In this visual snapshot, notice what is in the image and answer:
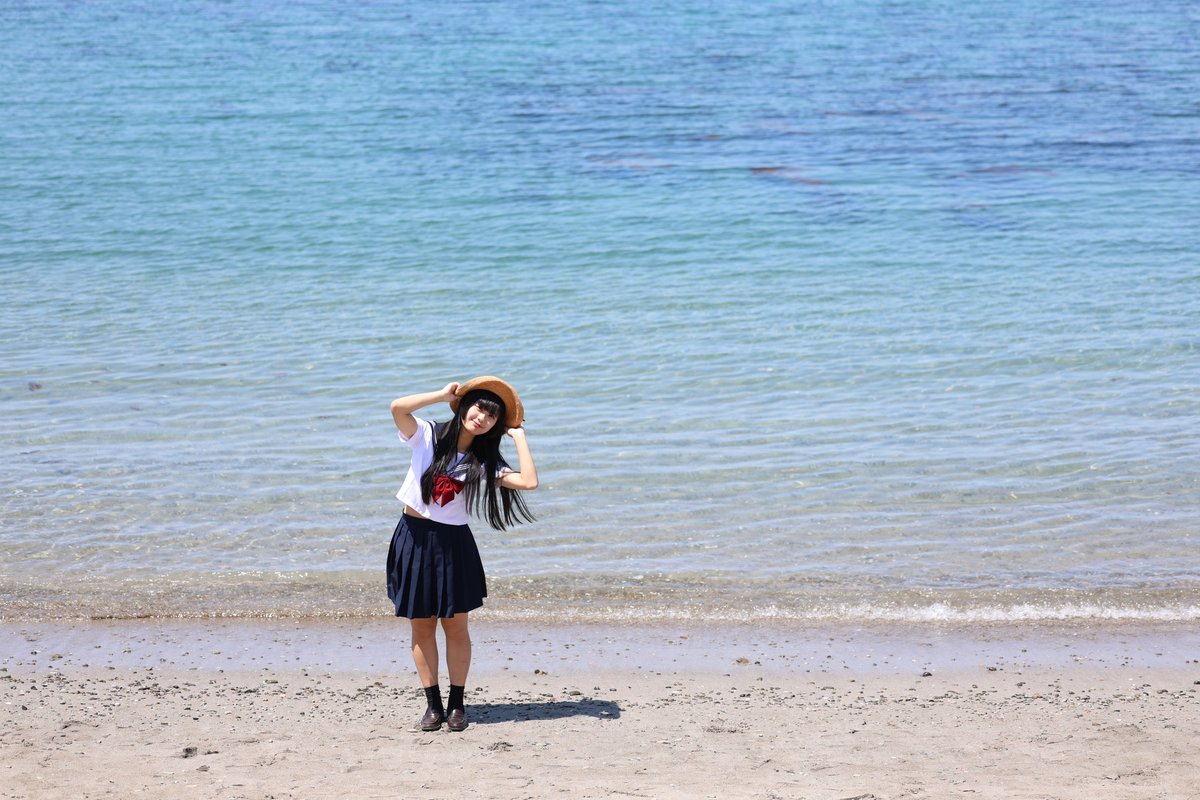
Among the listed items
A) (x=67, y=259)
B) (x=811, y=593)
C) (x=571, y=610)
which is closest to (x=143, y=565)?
(x=571, y=610)

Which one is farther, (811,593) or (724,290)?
(724,290)

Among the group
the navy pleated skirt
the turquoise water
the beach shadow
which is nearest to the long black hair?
the navy pleated skirt

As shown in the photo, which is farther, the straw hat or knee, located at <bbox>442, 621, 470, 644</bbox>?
knee, located at <bbox>442, 621, 470, 644</bbox>

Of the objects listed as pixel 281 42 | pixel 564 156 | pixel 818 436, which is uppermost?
pixel 281 42

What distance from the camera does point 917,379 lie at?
1032 centimetres

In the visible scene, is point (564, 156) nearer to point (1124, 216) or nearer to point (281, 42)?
point (1124, 216)

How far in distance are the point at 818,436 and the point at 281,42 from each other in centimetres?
2075

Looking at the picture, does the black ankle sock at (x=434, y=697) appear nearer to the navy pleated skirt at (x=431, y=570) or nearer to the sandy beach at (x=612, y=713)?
the sandy beach at (x=612, y=713)

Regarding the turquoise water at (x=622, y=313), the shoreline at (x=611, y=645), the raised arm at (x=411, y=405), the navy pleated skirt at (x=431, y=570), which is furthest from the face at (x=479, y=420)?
the turquoise water at (x=622, y=313)

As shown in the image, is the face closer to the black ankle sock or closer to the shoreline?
the black ankle sock

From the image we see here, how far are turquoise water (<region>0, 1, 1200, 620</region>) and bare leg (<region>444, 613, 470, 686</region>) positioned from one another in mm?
1369

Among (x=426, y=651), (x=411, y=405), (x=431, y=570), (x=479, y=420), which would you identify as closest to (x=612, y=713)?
(x=426, y=651)

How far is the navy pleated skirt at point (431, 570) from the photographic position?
491cm

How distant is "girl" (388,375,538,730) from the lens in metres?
4.83
